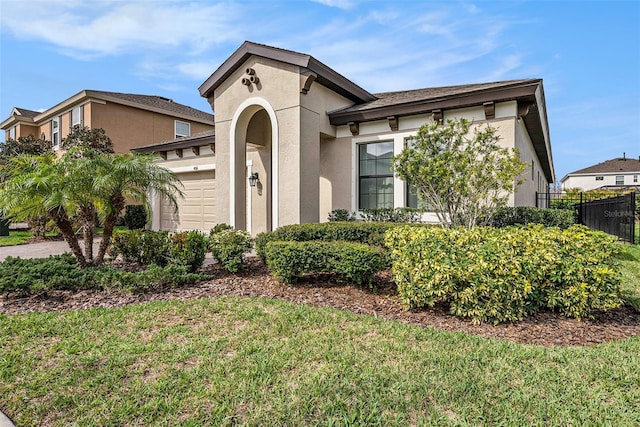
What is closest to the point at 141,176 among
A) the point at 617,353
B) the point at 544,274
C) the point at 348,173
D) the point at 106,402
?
the point at 106,402

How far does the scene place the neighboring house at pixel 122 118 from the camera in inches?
756

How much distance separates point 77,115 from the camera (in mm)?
19906

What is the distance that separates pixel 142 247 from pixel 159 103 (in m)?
18.4

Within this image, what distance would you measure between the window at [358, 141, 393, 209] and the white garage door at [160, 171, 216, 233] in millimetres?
6608

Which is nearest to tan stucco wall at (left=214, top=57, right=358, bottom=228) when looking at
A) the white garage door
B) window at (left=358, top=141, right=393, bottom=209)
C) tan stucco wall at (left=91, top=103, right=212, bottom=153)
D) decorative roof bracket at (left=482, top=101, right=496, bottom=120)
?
window at (left=358, top=141, right=393, bottom=209)

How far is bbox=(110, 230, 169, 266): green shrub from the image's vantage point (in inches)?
284

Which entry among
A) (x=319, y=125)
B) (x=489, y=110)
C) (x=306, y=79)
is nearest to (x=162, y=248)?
(x=319, y=125)

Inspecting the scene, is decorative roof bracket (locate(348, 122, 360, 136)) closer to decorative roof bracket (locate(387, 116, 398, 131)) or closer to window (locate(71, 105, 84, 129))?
decorative roof bracket (locate(387, 116, 398, 131))

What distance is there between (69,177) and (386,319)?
6096mm

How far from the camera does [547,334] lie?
12.7ft

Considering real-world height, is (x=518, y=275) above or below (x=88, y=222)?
below

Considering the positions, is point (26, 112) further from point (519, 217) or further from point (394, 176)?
point (519, 217)

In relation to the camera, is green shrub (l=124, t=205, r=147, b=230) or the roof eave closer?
the roof eave

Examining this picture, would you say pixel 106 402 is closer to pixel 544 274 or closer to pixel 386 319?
pixel 386 319
